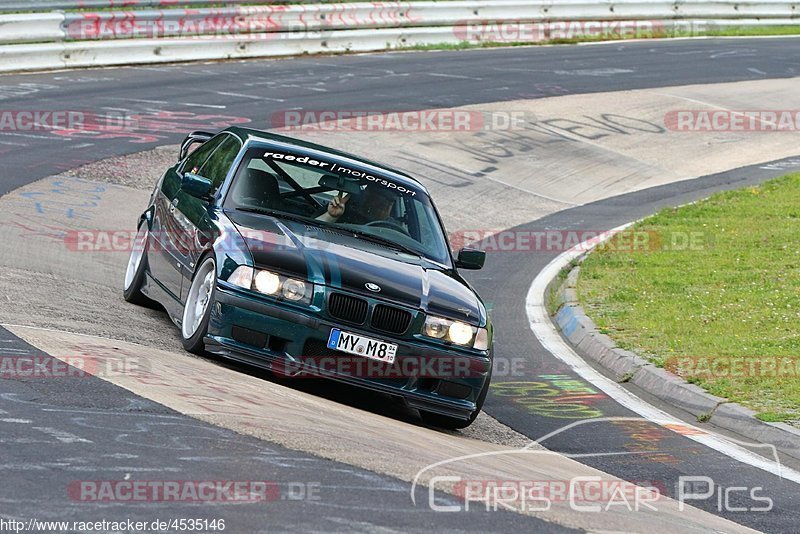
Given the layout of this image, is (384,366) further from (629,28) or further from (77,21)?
(629,28)

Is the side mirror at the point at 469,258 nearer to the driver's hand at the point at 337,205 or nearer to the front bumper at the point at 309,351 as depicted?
the driver's hand at the point at 337,205

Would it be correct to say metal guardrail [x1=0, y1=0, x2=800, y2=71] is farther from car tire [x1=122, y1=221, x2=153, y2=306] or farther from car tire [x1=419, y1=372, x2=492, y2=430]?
car tire [x1=419, y1=372, x2=492, y2=430]

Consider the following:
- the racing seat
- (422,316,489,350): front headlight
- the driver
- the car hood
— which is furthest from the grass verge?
the racing seat

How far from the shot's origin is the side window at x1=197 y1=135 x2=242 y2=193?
963 centimetres

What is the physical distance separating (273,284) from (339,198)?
1549mm

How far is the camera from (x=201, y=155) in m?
10.7

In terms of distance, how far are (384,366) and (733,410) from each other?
2.77 m

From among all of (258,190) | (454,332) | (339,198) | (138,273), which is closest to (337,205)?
(339,198)

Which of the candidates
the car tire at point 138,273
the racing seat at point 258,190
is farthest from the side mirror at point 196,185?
the car tire at point 138,273

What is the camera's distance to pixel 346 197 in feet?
31.1

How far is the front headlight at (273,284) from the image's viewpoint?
8.02 m

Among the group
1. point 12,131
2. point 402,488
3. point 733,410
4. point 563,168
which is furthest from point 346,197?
point 563,168

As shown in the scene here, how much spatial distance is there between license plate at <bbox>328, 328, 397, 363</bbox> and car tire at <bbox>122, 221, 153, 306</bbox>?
278cm

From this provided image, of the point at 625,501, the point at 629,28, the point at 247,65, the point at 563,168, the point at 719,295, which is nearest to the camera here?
the point at 625,501
